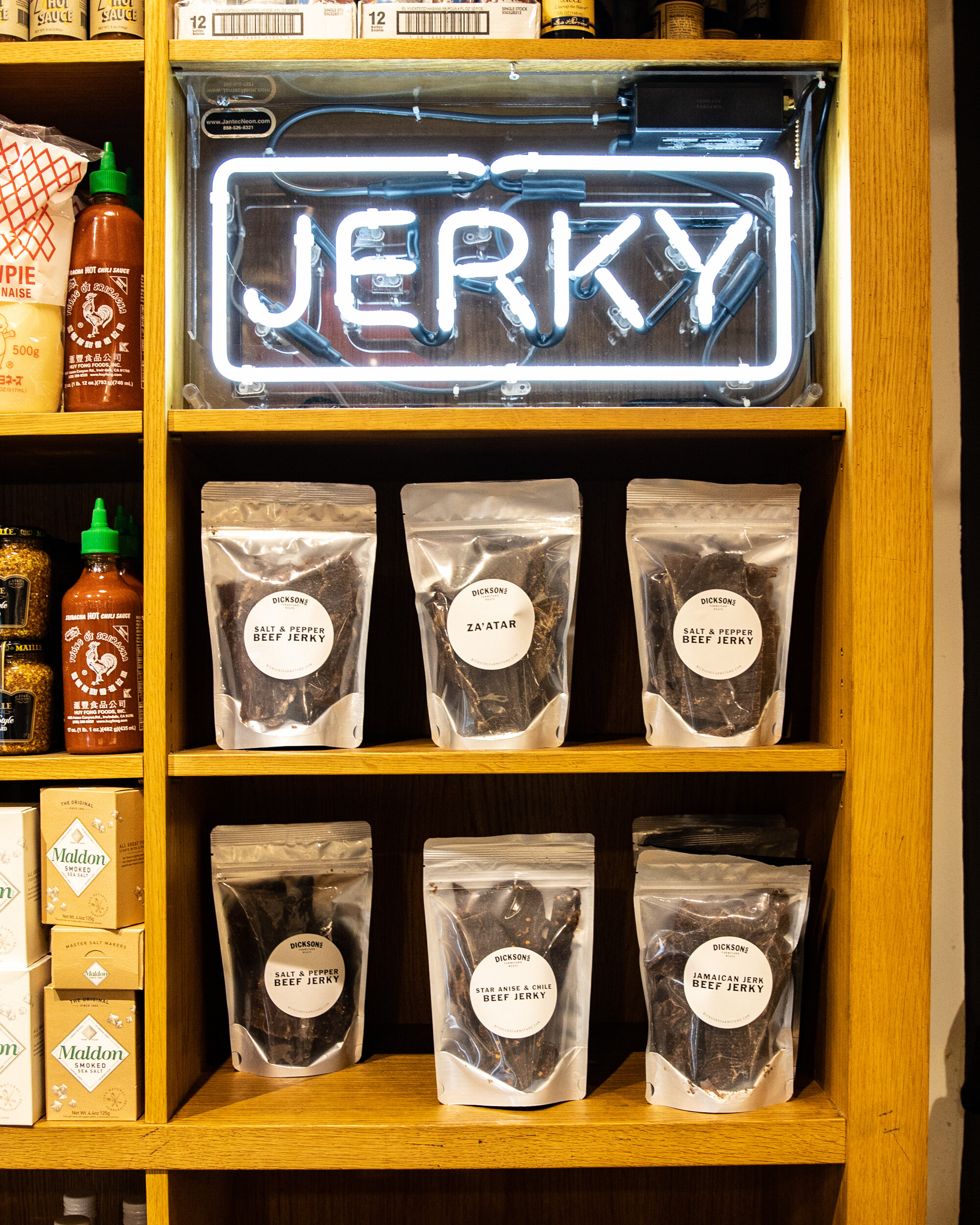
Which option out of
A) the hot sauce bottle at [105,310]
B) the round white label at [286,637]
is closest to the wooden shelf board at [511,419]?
the hot sauce bottle at [105,310]

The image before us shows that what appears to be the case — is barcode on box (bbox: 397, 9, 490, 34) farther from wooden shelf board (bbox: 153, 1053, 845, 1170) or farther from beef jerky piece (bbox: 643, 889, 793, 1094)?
wooden shelf board (bbox: 153, 1053, 845, 1170)

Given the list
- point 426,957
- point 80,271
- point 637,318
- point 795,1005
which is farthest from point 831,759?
point 80,271

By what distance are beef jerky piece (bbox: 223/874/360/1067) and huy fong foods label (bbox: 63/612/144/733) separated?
0.29 m

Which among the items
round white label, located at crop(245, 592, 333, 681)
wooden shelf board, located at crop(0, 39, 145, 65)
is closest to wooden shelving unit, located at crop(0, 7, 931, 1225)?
wooden shelf board, located at crop(0, 39, 145, 65)

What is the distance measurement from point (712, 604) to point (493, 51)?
765mm

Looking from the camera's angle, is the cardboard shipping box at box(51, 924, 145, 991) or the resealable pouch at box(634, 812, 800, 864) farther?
the resealable pouch at box(634, 812, 800, 864)

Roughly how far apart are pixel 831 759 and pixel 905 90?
0.84 metres

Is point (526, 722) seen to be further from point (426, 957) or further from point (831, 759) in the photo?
point (426, 957)

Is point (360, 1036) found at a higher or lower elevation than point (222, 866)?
lower

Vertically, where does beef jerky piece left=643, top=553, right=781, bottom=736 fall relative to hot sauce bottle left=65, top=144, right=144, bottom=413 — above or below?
below

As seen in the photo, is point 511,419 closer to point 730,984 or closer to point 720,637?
point 720,637

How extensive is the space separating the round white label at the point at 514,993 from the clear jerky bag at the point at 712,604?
1.08 ft

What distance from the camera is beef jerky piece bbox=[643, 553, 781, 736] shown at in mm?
1162

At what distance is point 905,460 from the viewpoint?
1.11 m
